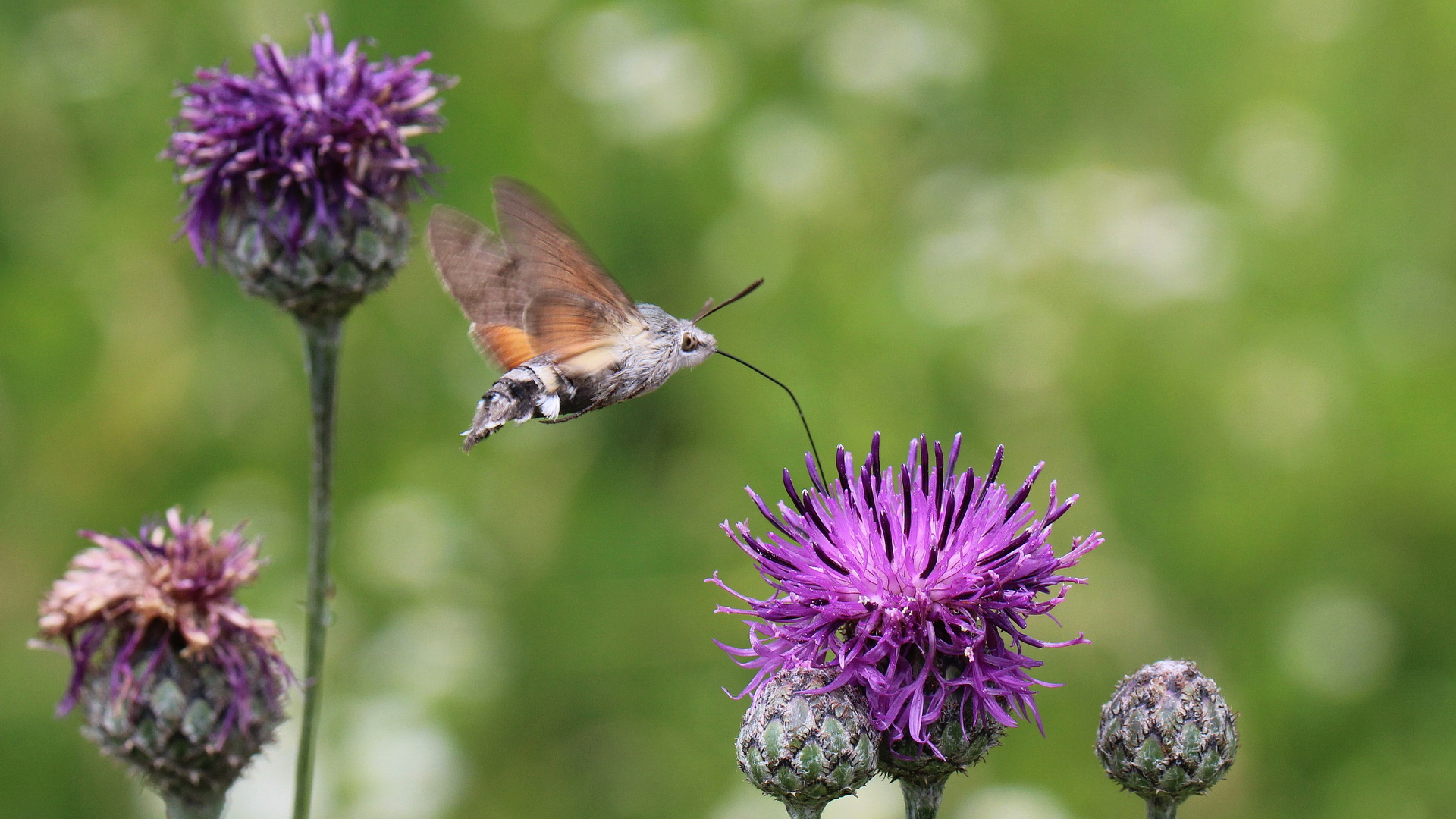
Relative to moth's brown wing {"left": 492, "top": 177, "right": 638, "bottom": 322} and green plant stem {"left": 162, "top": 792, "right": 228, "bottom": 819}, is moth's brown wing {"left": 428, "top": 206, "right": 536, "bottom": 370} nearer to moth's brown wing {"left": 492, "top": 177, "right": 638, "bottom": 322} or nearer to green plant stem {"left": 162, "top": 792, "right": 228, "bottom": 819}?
moth's brown wing {"left": 492, "top": 177, "right": 638, "bottom": 322}

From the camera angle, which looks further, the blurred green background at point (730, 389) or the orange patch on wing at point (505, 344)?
the blurred green background at point (730, 389)

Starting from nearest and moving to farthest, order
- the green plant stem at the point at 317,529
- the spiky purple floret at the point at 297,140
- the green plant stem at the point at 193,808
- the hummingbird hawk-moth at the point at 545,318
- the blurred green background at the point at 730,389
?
the green plant stem at the point at 317,529 < the green plant stem at the point at 193,808 < the hummingbird hawk-moth at the point at 545,318 < the spiky purple floret at the point at 297,140 < the blurred green background at the point at 730,389

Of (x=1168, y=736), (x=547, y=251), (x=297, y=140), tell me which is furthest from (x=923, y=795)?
(x=297, y=140)

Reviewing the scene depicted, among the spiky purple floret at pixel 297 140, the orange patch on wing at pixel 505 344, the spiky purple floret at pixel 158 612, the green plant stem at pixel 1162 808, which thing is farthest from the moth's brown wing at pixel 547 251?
the green plant stem at pixel 1162 808

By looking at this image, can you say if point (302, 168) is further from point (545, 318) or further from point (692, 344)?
point (692, 344)

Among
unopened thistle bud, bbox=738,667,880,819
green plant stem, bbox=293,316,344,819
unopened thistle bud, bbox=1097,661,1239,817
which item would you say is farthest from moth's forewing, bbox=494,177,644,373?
unopened thistle bud, bbox=1097,661,1239,817

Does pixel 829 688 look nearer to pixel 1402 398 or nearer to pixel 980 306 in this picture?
pixel 980 306

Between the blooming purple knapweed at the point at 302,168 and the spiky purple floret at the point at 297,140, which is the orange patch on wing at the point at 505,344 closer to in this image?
the blooming purple knapweed at the point at 302,168
